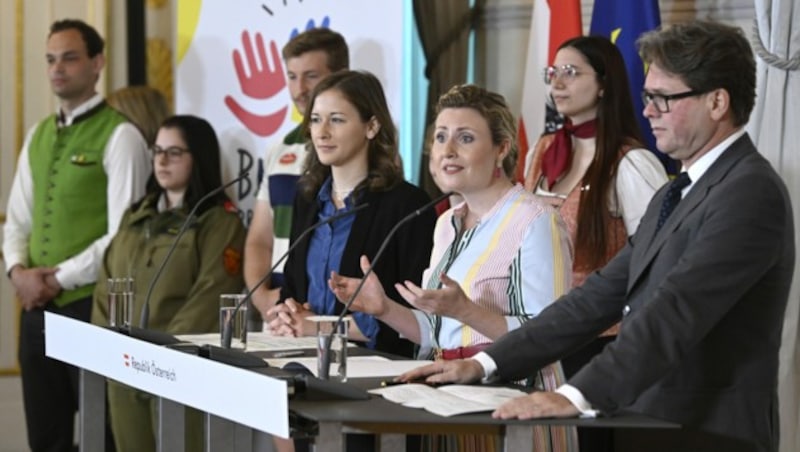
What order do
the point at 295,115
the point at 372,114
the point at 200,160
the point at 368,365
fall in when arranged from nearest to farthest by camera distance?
the point at 368,365 → the point at 372,114 → the point at 200,160 → the point at 295,115

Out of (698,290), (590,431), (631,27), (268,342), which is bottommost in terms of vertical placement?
(590,431)

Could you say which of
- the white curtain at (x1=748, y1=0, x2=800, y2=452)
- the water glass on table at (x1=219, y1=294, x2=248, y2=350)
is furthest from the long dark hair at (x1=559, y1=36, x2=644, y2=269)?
the water glass on table at (x1=219, y1=294, x2=248, y2=350)

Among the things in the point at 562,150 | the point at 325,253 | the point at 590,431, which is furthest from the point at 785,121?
the point at 325,253

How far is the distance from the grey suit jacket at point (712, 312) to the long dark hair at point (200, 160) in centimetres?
251

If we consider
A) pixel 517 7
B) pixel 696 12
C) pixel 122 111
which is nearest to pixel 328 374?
pixel 696 12

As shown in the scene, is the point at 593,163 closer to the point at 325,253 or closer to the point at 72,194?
the point at 325,253

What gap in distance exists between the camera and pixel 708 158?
8.61 feet

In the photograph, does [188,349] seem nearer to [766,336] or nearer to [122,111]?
[766,336]

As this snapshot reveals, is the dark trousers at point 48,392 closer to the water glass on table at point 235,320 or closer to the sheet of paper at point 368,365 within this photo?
the water glass on table at point 235,320

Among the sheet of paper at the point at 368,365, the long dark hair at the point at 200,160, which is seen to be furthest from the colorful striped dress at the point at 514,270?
the long dark hair at the point at 200,160

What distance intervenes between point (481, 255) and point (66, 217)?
2.59 metres

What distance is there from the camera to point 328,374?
278cm

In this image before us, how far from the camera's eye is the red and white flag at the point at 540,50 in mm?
4672

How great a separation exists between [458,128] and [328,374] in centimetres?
79
